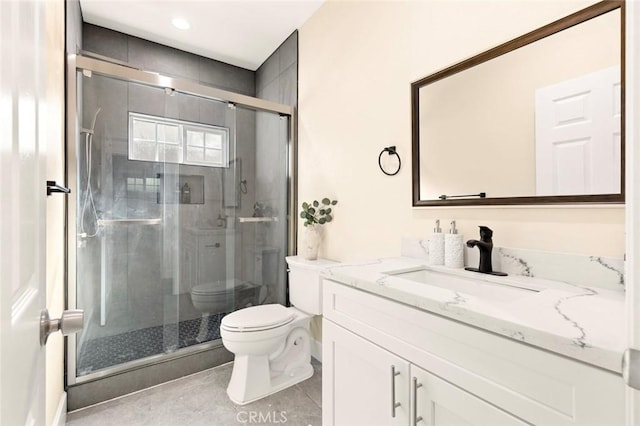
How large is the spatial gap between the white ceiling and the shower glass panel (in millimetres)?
706

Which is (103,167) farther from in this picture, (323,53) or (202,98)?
(323,53)

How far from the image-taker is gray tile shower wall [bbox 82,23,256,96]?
2.62 meters

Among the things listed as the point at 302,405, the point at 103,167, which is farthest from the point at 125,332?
the point at 302,405

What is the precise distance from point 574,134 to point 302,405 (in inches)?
72.8

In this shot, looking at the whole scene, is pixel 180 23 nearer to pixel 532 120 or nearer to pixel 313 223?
pixel 313 223

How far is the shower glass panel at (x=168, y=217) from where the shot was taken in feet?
6.60

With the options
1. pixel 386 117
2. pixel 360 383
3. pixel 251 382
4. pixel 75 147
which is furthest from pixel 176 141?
pixel 360 383

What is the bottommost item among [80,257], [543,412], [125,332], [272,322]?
[125,332]

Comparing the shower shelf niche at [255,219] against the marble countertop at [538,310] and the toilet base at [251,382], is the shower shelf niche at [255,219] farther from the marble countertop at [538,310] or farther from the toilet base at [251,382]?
the marble countertop at [538,310]

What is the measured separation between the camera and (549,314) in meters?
0.71

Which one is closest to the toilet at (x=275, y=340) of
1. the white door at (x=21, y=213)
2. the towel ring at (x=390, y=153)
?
the towel ring at (x=390, y=153)

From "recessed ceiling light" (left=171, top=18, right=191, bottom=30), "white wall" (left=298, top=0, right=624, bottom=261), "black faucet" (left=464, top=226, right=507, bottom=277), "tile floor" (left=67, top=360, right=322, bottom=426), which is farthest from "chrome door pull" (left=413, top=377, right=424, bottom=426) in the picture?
"recessed ceiling light" (left=171, top=18, right=191, bottom=30)

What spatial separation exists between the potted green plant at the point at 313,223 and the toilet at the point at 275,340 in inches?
2.8

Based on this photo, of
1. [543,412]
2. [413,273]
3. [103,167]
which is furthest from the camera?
[103,167]
